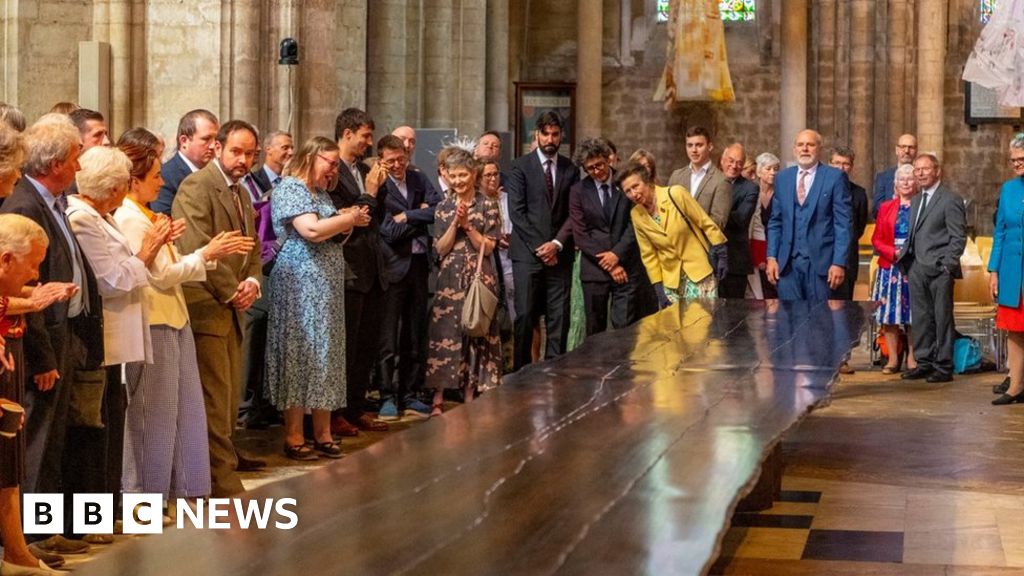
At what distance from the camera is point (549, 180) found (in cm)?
1054

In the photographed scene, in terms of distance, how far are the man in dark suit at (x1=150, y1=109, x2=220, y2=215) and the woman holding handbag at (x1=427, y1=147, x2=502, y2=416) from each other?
209 centimetres

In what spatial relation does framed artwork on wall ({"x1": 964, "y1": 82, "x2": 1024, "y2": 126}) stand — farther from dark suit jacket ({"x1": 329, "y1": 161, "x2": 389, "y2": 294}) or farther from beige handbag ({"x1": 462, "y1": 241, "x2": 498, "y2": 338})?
dark suit jacket ({"x1": 329, "y1": 161, "x2": 389, "y2": 294})

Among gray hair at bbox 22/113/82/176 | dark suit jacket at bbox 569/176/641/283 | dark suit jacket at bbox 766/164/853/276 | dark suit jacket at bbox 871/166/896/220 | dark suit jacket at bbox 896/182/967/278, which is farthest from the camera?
dark suit jacket at bbox 871/166/896/220

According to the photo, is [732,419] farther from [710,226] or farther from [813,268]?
[813,268]

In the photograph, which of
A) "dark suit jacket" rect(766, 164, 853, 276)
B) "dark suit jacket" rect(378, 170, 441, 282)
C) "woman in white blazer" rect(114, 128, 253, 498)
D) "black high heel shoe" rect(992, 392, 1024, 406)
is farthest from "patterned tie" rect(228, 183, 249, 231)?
"black high heel shoe" rect(992, 392, 1024, 406)

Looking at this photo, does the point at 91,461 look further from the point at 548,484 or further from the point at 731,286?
the point at 731,286

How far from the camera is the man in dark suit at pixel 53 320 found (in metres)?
5.67

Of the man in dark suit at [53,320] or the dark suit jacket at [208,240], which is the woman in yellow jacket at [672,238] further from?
the man in dark suit at [53,320]

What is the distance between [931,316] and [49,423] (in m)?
7.37

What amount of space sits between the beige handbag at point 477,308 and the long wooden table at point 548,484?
300 cm

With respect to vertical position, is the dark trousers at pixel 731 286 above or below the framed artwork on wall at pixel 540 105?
below

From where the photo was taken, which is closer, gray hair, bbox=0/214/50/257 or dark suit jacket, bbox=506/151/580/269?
gray hair, bbox=0/214/50/257

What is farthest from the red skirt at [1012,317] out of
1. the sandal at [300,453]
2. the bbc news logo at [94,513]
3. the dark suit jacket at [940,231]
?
the bbc news logo at [94,513]

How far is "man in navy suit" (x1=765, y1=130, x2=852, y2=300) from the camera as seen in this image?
10.9 m
